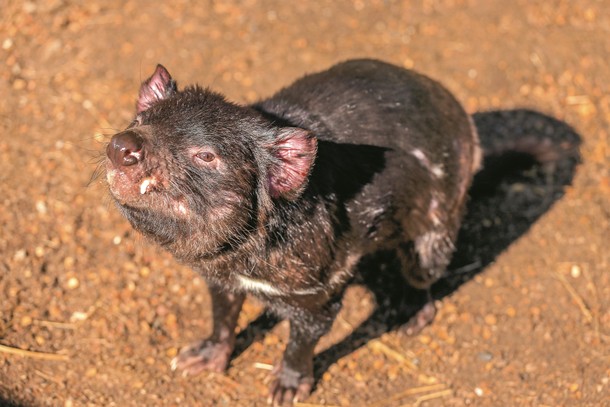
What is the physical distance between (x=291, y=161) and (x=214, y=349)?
5.62 feet

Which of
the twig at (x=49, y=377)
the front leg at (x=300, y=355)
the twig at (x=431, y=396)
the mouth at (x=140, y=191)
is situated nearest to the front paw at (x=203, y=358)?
the front leg at (x=300, y=355)

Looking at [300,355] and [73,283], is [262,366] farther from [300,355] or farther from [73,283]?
[73,283]

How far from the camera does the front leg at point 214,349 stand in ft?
14.9

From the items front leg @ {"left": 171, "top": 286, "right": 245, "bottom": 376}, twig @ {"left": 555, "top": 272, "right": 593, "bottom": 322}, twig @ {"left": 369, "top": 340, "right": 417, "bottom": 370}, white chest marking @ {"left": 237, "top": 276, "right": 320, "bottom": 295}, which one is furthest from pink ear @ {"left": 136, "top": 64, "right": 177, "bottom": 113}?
twig @ {"left": 555, "top": 272, "right": 593, "bottom": 322}

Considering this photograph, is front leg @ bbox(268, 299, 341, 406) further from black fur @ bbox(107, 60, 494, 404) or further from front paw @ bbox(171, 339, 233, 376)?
front paw @ bbox(171, 339, 233, 376)

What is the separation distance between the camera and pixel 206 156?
3.24 m

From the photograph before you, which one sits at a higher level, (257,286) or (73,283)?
(257,286)

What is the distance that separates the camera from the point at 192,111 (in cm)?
333

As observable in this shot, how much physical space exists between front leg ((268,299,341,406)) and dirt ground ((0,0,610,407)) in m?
0.13

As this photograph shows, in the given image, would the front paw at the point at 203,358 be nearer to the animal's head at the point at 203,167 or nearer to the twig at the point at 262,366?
the twig at the point at 262,366

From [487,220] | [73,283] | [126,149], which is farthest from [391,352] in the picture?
[126,149]

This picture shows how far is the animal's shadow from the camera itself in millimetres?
5008

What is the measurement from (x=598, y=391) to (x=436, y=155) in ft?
5.87

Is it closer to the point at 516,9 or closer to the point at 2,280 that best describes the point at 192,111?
the point at 2,280
